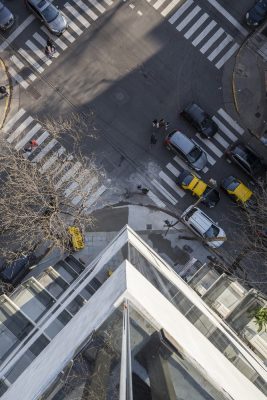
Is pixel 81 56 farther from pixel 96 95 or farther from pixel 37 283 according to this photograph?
pixel 37 283

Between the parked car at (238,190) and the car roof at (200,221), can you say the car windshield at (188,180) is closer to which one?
the car roof at (200,221)

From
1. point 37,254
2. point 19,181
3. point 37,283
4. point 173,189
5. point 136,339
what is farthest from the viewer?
point 173,189

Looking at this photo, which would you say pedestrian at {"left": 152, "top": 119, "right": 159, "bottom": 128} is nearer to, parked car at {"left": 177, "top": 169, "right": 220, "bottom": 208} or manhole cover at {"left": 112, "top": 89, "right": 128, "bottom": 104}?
manhole cover at {"left": 112, "top": 89, "right": 128, "bottom": 104}

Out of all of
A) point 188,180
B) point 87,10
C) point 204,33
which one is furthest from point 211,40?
point 188,180

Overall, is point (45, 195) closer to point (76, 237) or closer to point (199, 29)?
point (76, 237)

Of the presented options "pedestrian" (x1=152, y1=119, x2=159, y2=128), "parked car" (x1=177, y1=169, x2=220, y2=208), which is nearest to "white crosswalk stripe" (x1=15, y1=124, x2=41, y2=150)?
"pedestrian" (x1=152, y1=119, x2=159, y2=128)

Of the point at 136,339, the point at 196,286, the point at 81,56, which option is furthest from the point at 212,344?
the point at 81,56
